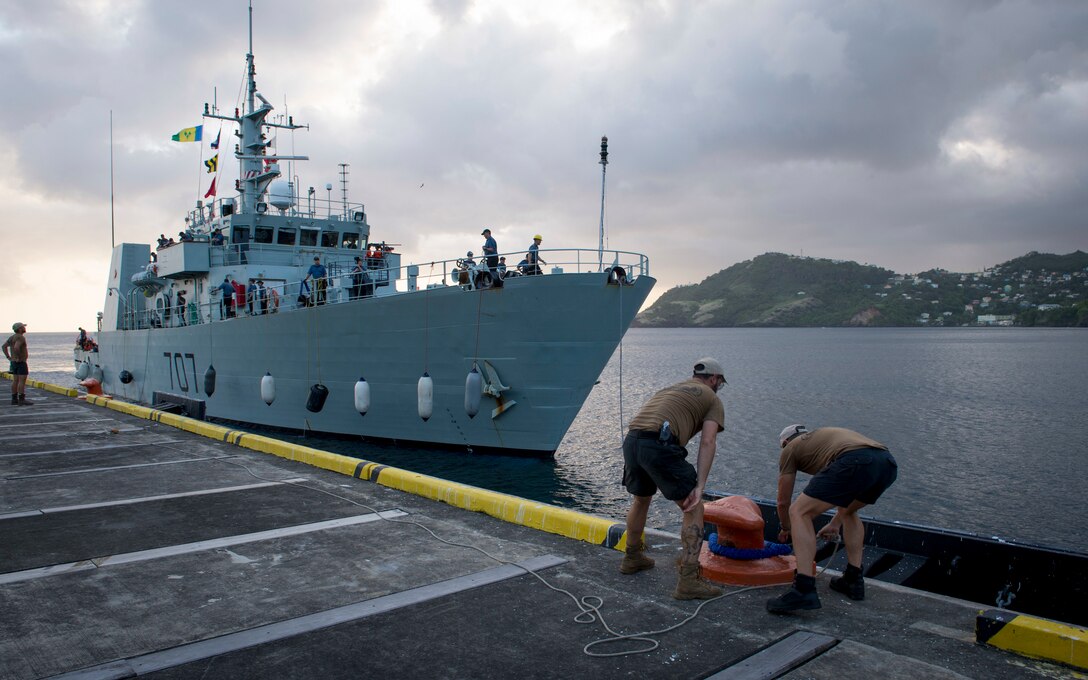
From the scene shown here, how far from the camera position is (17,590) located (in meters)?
4.18

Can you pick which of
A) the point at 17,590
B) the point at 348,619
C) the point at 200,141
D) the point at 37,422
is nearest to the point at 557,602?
the point at 348,619

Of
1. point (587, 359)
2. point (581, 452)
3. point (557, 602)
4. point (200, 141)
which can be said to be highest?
point (200, 141)

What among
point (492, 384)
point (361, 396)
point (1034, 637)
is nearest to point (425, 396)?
point (492, 384)

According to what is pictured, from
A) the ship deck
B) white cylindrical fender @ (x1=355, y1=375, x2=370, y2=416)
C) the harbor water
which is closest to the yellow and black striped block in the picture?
the ship deck

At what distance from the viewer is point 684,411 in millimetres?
4234

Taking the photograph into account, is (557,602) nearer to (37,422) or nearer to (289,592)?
(289,592)

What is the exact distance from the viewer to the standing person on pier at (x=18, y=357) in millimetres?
14403

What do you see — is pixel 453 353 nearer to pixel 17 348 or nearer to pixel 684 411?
pixel 17 348

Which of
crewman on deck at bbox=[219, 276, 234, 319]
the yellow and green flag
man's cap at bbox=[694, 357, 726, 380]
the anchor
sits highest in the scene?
the yellow and green flag

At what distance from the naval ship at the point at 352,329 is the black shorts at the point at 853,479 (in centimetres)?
854

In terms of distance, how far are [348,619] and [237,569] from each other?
1237 mm

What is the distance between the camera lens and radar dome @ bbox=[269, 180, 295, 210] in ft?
65.0

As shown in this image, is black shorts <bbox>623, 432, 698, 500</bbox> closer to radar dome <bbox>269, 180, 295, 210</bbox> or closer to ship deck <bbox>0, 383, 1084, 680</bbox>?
ship deck <bbox>0, 383, 1084, 680</bbox>

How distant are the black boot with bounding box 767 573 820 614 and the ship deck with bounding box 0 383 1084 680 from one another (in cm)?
6
